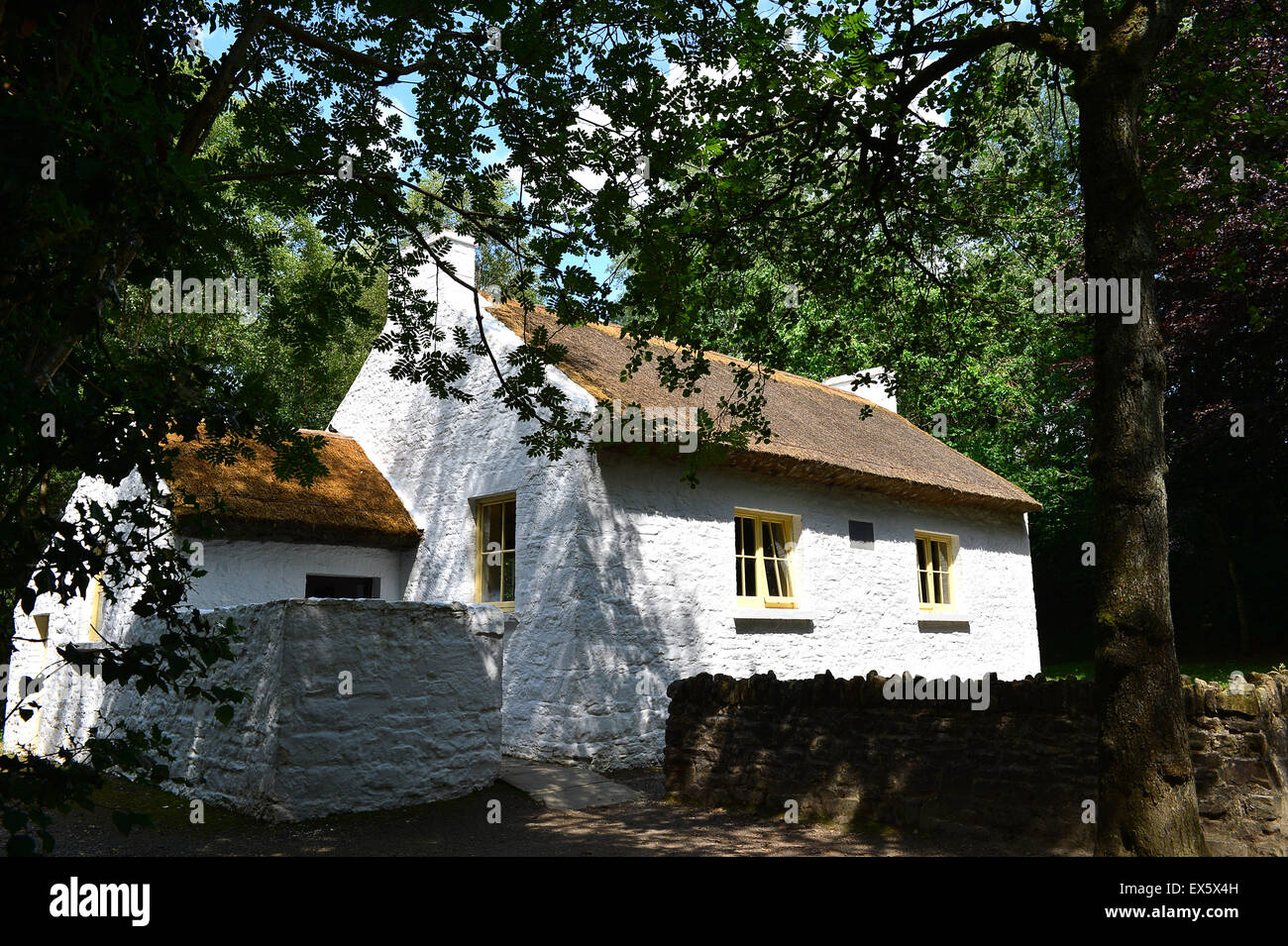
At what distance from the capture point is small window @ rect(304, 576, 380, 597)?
1168 centimetres

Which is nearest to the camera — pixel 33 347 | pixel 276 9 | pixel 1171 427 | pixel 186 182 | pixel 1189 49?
pixel 186 182

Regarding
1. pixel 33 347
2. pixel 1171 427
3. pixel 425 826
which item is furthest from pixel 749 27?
pixel 1171 427

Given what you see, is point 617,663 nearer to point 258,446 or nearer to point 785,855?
point 785,855

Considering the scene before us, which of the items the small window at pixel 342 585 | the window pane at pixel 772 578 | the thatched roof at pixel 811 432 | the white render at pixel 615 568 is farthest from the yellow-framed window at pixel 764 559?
the small window at pixel 342 585

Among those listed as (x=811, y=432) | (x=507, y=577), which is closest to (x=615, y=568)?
(x=507, y=577)

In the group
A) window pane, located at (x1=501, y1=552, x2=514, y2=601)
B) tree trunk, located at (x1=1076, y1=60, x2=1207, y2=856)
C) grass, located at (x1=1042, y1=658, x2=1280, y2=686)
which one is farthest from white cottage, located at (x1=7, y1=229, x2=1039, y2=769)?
grass, located at (x1=1042, y1=658, x2=1280, y2=686)

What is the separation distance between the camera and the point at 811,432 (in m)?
13.1

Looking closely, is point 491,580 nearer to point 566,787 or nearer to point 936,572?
point 566,787

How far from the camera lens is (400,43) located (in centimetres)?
583

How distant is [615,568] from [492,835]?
12.4 ft

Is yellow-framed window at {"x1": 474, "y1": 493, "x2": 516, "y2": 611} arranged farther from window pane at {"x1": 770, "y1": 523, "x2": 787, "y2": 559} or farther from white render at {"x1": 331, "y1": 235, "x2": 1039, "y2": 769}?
window pane at {"x1": 770, "y1": 523, "x2": 787, "y2": 559}

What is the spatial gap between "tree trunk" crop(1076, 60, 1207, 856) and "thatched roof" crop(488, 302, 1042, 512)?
13.4ft

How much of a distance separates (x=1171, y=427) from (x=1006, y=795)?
13531 mm

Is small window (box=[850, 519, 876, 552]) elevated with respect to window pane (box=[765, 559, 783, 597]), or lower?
elevated
